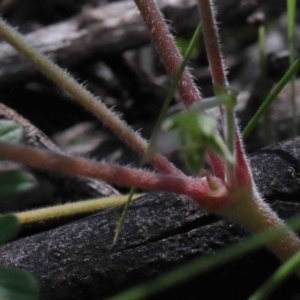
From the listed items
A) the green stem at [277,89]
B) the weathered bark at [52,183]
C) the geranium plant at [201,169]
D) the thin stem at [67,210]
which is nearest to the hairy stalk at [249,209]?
the geranium plant at [201,169]

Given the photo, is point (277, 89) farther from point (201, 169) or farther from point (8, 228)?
point (8, 228)

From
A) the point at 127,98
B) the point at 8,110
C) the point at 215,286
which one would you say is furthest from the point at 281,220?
the point at 127,98

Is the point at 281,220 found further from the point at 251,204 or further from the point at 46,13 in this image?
the point at 46,13

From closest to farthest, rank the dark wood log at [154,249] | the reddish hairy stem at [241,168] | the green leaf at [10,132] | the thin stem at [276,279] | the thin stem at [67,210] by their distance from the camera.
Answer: the thin stem at [276,279] < the green leaf at [10,132] < the reddish hairy stem at [241,168] < the dark wood log at [154,249] < the thin stem at [67,210]

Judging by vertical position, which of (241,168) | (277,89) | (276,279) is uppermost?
(277,89)

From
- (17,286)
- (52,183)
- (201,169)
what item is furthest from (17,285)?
(52,183)

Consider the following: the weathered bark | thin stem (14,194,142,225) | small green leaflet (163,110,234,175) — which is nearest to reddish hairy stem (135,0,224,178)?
thin stem (14,194,142,225)

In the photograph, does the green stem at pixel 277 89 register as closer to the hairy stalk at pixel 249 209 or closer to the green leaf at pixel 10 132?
the hairy stalk at pixel 249 209

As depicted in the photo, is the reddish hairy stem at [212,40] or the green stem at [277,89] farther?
the green stem at [277,89]
